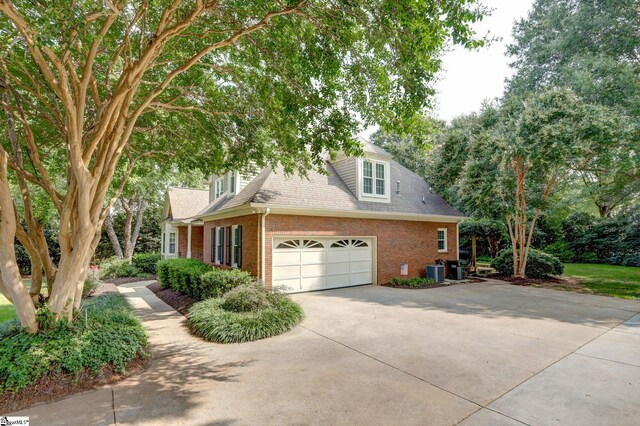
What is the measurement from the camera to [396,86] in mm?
7051

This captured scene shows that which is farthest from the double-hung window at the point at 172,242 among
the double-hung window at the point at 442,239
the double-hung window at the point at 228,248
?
the double-hung window at the point at 442,239

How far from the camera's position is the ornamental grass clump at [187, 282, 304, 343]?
692 cm

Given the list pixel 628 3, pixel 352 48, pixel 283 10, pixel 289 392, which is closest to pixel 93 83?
pixel 283 10

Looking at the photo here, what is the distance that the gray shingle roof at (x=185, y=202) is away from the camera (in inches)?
809

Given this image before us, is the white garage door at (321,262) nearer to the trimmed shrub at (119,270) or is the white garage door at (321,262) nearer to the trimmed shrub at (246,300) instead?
the trimmed shrub at (246,300)

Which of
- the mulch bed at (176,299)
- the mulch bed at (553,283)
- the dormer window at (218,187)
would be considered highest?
the dormer window at (218,187)

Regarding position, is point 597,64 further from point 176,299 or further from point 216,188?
point 176,299

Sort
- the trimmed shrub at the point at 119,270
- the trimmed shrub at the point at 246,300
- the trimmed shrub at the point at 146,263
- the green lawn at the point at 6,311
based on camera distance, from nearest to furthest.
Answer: the trimmed shrub at the point at 246,300 < the green lawn at the point at 6,311 < the trimmed shrub at the point at 119,270 < the trimmed shrub at the point at 146,263

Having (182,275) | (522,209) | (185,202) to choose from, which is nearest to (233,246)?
(182,275)

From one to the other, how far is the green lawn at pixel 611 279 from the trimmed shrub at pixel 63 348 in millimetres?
15561

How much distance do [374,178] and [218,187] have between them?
A: 328 inches

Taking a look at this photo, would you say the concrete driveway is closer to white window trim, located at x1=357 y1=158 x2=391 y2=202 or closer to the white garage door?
the white garage door

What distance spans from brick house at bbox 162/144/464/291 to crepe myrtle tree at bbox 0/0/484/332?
1994 mm

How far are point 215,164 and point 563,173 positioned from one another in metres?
15.5
